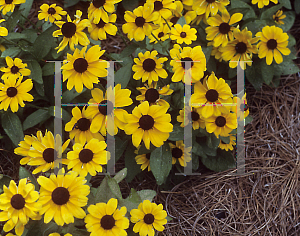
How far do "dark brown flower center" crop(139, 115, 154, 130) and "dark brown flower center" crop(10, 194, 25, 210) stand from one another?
44 cm

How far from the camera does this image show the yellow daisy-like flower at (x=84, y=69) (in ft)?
3.11

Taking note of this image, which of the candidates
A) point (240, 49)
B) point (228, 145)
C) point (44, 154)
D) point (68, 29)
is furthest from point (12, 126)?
point (240, 49)

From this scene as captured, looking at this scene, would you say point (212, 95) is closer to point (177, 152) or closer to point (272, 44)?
point (177, 152)

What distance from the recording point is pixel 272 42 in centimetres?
128

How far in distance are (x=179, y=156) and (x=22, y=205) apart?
2.30ft

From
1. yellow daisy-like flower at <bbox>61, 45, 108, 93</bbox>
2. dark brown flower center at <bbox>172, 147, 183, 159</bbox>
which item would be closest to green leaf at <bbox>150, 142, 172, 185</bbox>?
dark brown flower center at <bbox>172, 147, 183, 159</bbox>

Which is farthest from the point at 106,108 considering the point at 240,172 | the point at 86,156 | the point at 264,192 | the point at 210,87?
the point at 264,192

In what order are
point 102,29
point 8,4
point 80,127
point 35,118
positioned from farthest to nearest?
1. point 35,118
2. point 8,4
3. point 102,29
4. point 80,127

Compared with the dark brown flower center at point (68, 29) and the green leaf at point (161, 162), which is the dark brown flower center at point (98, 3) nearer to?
the dark brown flower center at point (68, 29)

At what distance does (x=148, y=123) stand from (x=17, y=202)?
0.47 metres

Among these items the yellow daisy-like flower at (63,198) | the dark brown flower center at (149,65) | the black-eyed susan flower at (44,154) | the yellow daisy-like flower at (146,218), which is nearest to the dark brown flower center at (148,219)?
the yellow daisy-like flower at (146,218)

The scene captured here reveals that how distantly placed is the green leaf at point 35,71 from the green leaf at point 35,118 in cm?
17

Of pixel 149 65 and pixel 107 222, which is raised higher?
pixel 149 65

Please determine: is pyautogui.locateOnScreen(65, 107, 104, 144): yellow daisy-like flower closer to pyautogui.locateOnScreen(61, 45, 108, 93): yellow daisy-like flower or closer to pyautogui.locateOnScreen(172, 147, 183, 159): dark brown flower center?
pyautogui.locateOnScreen(61, 45, 108, 93): yellow daisy-like flower
